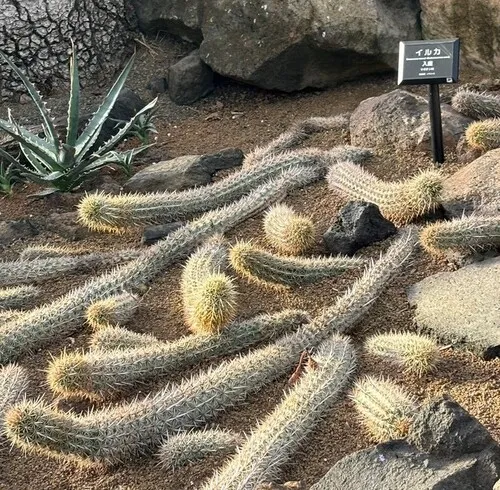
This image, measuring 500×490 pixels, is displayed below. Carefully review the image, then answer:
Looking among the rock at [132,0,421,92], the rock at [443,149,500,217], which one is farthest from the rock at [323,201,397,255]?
the rock at [132,0,421,92]

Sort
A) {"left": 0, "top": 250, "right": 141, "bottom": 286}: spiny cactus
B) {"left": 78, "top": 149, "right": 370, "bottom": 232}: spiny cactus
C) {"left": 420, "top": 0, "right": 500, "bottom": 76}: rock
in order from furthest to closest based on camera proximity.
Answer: {"left": 420, "top": 0, "right": 500, "bottom": 76}: rock → {"left": 78, "top": 149, "right": 370, "bottom": 232}: spiny cactus → {"left": 0, "top": 250, "right": 141, "bottom": 286}: spiny cactus

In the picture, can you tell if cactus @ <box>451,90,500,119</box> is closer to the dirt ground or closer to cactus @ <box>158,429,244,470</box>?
the dirt ground

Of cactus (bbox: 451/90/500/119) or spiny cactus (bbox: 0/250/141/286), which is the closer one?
spiny cactus (bbox: 0/250/141/286)

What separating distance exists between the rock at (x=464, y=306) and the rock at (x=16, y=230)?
7.40 feet

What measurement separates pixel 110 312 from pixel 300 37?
3.51 m

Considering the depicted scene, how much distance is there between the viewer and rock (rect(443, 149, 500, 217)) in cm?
432

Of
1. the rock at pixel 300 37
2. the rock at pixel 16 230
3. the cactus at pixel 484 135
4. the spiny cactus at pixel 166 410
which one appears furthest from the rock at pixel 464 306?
the rock at pixel 300 37

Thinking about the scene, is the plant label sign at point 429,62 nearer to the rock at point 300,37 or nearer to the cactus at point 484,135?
the cactus at point 484,135

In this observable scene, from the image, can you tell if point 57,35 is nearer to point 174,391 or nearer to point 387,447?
point 174,391

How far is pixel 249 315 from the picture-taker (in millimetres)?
3965

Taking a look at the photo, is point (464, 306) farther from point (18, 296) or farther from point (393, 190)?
point (18, 296)

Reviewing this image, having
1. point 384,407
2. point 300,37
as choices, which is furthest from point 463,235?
point 300,37

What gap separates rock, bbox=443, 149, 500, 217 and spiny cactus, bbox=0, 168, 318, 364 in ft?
2.73

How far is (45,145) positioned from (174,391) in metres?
2.67
